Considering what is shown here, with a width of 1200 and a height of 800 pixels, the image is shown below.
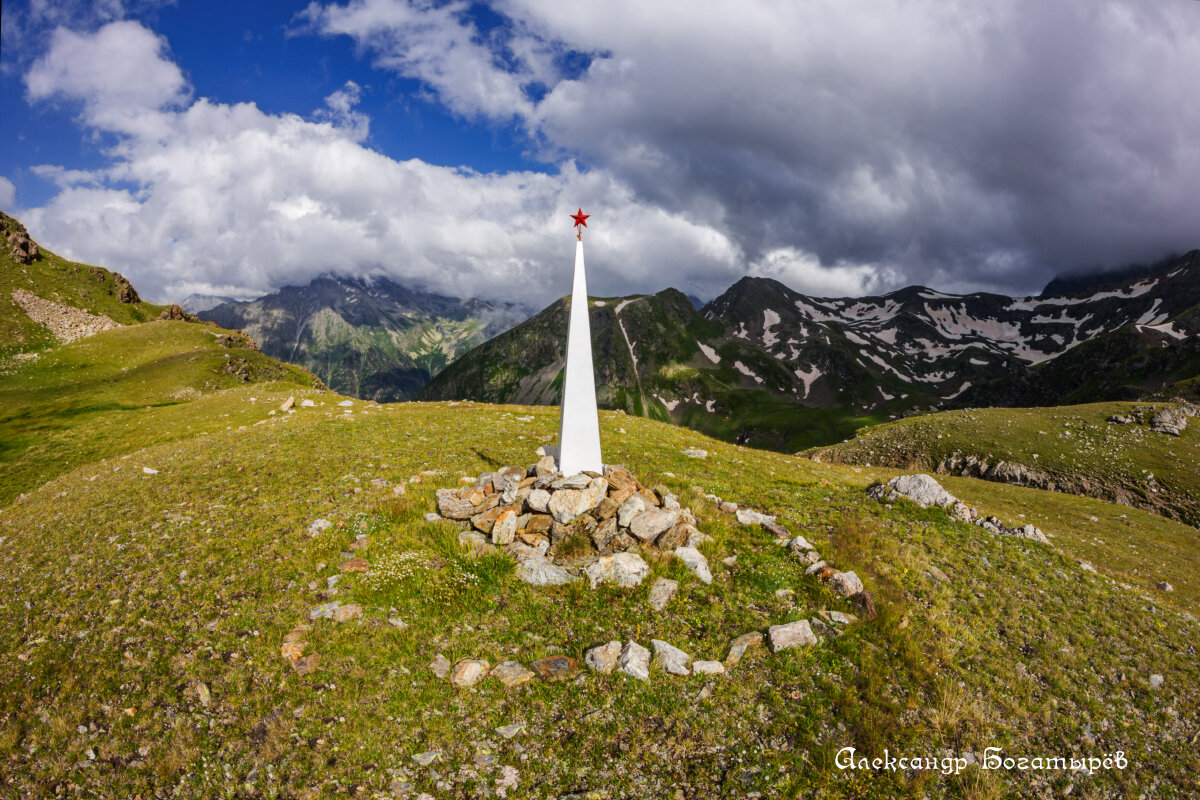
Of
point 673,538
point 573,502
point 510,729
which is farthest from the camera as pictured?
point 573,502

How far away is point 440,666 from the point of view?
9.41 metres

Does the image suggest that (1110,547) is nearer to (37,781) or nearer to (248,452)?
(37,781)

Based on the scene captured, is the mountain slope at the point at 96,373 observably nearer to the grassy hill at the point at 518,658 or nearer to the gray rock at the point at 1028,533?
the grassy hill at the point at 518,658

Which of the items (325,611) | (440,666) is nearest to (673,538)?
(440,666)

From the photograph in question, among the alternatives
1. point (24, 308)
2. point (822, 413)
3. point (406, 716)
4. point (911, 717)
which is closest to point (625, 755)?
point (406, 716)

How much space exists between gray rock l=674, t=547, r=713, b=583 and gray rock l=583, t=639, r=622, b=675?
3.35m

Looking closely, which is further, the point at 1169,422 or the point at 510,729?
the point at 1169,422

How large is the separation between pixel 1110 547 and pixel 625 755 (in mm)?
31226

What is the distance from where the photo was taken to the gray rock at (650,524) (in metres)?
13.2

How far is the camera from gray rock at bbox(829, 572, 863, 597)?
11422mm

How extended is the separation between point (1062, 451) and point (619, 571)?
58.1 meters

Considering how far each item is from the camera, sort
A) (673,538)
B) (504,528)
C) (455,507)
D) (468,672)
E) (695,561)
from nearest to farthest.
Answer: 1. (468,672)
2. (695,561)
3. (673,538)
4. (504,528)
5. (455,507)

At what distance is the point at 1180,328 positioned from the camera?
160875mm

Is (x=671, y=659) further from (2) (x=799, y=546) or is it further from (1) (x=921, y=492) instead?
(1) (x=921, y=492)
